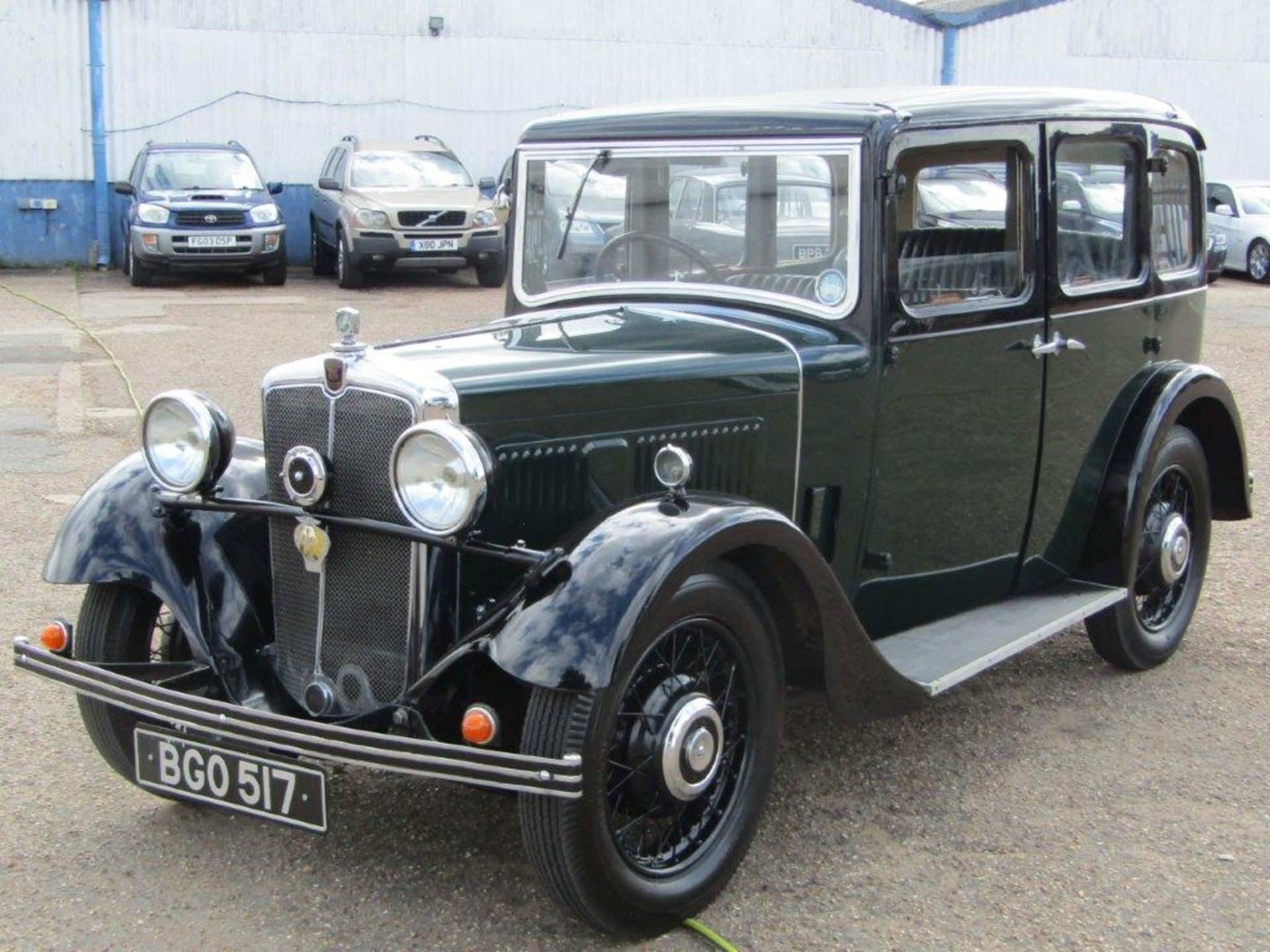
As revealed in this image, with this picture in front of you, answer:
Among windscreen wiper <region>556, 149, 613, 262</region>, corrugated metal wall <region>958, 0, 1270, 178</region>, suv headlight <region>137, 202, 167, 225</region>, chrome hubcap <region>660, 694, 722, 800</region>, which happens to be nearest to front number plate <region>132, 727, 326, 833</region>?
chrome hubcap <region>660, 694, 722, 800</region>

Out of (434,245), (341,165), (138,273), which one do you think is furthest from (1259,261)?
(138,273)

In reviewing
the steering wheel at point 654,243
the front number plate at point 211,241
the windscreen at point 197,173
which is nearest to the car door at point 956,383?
the steering wheel at point 654,243

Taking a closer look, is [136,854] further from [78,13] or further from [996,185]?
[78,13]

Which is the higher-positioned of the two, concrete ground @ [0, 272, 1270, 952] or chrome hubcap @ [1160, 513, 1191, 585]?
chrome hubcap @ [1160, 513, 1191, 585]

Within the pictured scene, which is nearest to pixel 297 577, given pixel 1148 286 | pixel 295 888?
pixel 295 888

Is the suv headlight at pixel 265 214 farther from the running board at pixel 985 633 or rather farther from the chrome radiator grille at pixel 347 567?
the chrome radiator grille at pixel 347 567

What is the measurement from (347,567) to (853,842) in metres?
1.39

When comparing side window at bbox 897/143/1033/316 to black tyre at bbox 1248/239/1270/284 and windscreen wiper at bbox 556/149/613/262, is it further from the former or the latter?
black tyre at bbox 1248/239/1270/284

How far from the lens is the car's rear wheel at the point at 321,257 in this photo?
18.2m

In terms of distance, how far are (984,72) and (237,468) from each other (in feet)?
68.0

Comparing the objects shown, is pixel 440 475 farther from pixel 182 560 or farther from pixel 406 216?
pixel 406 216

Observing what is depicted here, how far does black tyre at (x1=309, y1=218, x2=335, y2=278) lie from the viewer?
18250 mm

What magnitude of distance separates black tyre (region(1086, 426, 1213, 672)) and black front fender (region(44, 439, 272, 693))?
266 cm

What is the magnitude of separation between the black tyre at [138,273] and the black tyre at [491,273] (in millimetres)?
3694
